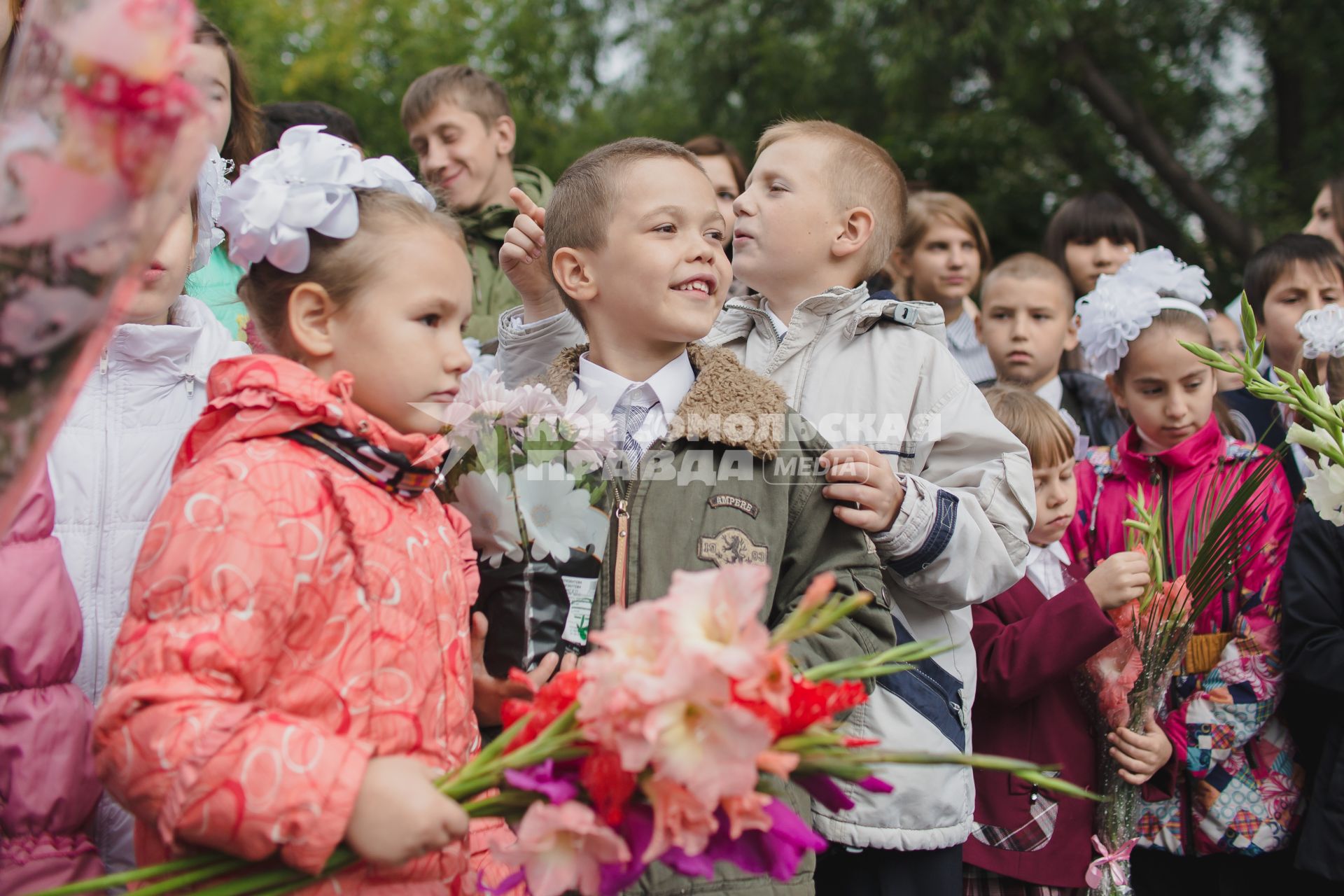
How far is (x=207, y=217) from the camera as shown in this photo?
2.37 m

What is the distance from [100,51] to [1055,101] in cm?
1240

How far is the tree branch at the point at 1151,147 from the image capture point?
35.2 ft

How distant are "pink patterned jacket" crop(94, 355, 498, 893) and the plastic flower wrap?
461 mm

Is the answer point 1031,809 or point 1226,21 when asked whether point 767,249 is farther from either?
point 1226,21

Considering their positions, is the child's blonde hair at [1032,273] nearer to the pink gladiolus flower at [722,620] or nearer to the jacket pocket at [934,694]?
the jacket pocket at [934,694]

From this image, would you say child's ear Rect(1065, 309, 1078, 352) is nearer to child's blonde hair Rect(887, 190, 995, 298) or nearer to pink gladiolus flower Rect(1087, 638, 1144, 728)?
child's blonde hair Rect(887, 190, 995, 298)

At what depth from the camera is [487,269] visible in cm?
432

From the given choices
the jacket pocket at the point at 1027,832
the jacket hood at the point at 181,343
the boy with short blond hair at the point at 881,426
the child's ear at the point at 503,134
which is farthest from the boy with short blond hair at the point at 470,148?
the jacket pocket at the point at 1027,832

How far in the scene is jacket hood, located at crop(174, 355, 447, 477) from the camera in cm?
174

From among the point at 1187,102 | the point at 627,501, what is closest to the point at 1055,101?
the point at 1187,102

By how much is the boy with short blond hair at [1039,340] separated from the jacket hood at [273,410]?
2.84 meters

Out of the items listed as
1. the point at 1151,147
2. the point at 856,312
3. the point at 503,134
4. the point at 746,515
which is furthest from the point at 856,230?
the point at 1151,147

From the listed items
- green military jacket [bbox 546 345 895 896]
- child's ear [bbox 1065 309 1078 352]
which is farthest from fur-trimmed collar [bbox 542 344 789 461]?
child's ear [bbox 1065 309 1078 352]

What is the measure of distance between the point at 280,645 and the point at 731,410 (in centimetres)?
98
